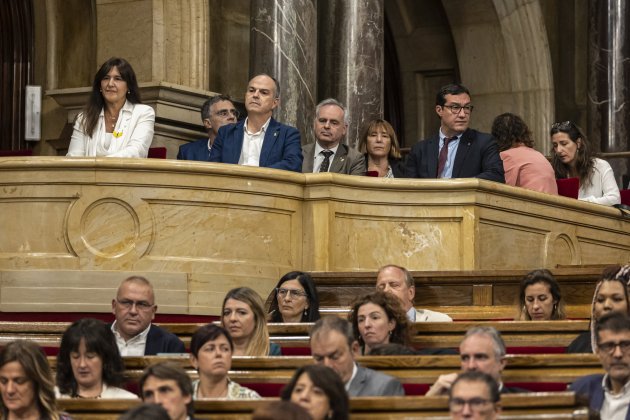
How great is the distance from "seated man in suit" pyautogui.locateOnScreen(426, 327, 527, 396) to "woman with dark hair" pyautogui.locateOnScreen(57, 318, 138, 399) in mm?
1241

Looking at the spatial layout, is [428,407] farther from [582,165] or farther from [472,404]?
[582,165]

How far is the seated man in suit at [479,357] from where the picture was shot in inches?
271

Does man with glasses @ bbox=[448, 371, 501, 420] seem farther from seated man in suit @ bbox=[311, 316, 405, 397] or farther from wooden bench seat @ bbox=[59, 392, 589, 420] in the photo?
seated man in suit @ bbox=[311, 316, 405, 397]

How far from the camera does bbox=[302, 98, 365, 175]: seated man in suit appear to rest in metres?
10.7

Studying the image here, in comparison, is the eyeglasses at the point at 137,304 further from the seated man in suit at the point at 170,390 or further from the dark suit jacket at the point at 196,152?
the dark suit jacket at the point at 196,152

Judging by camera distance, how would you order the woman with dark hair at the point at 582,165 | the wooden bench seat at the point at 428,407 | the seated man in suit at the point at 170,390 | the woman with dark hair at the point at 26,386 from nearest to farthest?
1. the wooden bench seat at the point at 428,407
2. the seated man in suit at the point at 170,390
3. the woman with dark hair at the point at 26,386
4. the woman with dark hair at the point at 582,165

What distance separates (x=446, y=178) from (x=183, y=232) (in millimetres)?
1659

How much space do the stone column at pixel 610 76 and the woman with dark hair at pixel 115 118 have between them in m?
6.90

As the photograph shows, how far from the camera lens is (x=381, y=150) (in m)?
11.0

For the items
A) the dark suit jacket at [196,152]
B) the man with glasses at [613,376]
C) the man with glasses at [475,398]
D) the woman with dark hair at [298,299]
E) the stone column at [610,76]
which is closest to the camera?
the man with glasses at [475,398]

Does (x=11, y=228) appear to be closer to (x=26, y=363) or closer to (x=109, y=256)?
(x=109, y=256)

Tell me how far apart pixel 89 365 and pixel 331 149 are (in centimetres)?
386

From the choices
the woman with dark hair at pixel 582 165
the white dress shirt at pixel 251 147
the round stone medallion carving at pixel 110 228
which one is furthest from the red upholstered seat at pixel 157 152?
the woman with dark hair at pixel 582 165

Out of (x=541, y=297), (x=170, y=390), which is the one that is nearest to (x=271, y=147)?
(x=541, y=297)
